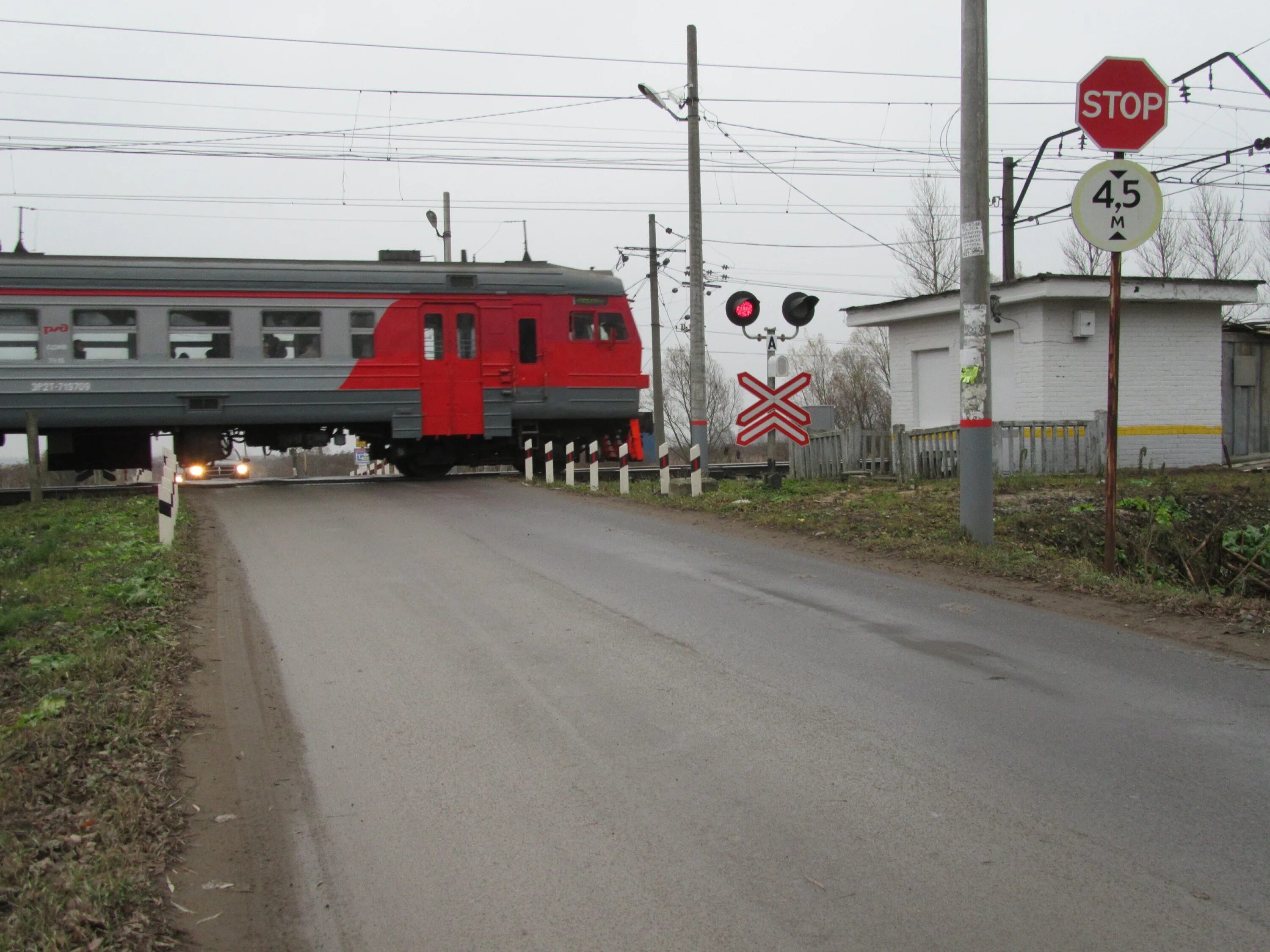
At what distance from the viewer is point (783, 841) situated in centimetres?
407

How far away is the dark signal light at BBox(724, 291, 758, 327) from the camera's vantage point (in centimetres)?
1598

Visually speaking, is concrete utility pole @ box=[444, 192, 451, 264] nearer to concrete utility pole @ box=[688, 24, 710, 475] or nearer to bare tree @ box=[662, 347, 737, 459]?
concrete utility pole @ box=[688, 24, 710, 475]

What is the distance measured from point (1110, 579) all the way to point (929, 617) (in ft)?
6.47

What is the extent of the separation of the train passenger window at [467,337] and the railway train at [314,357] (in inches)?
1.2

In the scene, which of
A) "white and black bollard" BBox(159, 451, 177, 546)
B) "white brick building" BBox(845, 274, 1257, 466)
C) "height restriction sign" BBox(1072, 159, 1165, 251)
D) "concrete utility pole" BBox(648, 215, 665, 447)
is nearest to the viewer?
"height restriction sign" BBox(1072, 159, 1165, 251)

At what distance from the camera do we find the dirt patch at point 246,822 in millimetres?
3584

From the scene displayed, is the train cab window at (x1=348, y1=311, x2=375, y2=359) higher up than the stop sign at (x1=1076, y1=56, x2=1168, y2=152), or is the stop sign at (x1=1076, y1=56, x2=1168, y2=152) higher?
the stop sign at (x1=1076, y1=56, x2=1168, y2=152)

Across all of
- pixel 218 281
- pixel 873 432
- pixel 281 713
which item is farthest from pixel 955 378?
pixel 281 713

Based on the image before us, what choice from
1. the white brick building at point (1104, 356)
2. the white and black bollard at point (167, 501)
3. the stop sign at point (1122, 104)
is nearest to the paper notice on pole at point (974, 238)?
the stop sign at point (1122, 104)

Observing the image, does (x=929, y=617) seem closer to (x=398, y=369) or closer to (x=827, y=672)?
(x=827, y=672)

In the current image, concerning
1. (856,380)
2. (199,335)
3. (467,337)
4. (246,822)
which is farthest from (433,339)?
(856,380)

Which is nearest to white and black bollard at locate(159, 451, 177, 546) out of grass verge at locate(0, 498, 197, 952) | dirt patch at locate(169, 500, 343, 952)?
grass verge at locate(0, 498, 197, 952)

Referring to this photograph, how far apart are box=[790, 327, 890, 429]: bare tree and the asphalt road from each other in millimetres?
50014

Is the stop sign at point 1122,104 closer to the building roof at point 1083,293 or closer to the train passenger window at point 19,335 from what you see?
the building roof at point 1083,293
